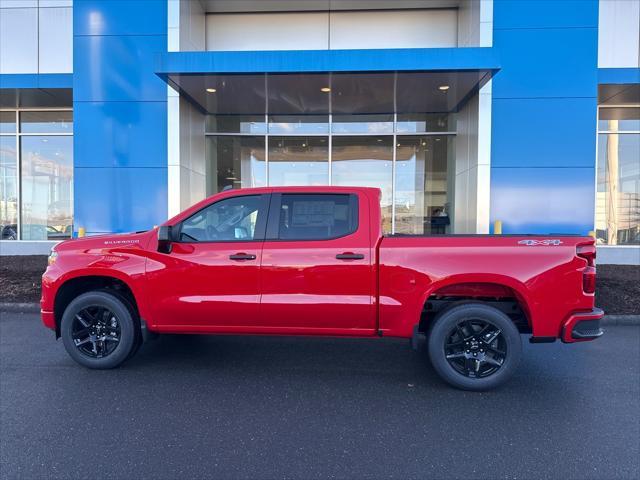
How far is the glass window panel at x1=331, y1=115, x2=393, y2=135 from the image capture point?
13570 millimetres

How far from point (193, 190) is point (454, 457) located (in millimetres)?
10564

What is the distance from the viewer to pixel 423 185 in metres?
13.9

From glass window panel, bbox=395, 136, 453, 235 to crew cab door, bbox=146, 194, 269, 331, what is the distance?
9684 mm

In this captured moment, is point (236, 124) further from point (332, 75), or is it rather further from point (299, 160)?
point (332, 75)

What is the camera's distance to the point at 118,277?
459 centimetres

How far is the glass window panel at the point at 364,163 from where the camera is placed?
1380 cm

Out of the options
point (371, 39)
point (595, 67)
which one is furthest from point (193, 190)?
point (595, 67)

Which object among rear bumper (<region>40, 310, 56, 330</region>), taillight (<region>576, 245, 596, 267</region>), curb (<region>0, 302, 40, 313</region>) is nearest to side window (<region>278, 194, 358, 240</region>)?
taillight (<region>576, 245, 596, 267</region>)

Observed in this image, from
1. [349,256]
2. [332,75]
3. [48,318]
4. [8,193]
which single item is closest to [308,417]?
[349,256]

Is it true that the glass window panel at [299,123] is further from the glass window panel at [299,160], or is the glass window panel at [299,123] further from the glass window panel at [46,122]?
the glass window panel at [46,122]

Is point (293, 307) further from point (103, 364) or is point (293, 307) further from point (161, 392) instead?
point (103, 364)

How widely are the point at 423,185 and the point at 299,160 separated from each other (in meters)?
3.92

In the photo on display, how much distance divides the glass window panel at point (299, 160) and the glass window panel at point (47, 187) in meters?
6.27

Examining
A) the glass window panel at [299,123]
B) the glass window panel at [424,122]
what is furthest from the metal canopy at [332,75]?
the glass window panel at [299,123]
